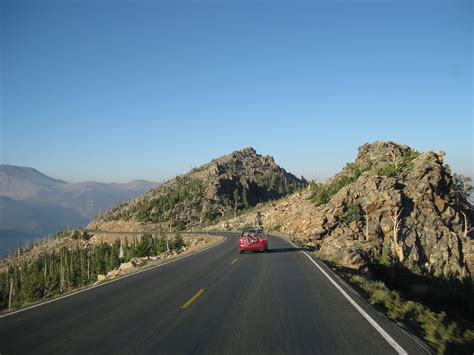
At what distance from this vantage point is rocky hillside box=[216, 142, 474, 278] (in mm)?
39875

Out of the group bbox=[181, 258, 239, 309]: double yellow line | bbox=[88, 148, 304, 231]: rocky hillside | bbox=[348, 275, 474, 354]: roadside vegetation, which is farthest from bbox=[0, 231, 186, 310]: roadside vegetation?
bbox=[348, 275, 474, 354]: roadside vegetation

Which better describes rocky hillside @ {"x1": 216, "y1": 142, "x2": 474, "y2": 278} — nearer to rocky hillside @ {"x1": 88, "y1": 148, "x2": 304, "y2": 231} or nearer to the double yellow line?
the double yellow line

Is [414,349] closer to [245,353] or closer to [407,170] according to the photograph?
[245,353]

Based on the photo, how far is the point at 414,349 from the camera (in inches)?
260

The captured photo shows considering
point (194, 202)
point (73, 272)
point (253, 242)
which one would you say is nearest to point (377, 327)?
point (253, 242)

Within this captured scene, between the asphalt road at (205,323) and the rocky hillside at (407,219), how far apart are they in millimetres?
24459

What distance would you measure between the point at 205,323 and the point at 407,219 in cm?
4071

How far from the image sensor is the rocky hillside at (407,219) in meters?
39.9

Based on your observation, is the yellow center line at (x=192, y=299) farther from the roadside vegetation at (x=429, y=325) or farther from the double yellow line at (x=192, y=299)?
the roadside vegetation at (x=429, y=325)

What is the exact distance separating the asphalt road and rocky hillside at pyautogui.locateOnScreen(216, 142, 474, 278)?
24.5 meters

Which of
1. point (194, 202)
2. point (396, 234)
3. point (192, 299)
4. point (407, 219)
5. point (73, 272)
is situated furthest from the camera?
point (194, 202)

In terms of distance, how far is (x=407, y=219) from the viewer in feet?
144

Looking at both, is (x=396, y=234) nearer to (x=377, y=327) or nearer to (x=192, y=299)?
(x=192, y=299)

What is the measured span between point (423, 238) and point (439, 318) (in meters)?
35.6
